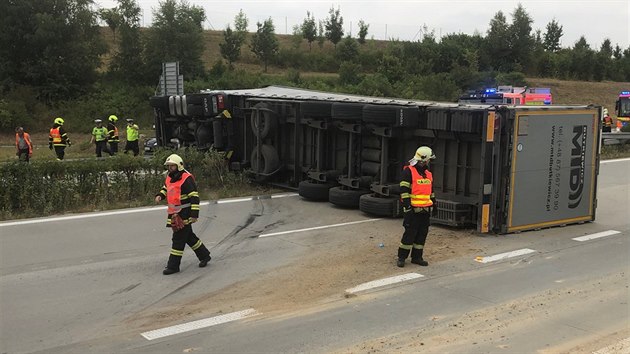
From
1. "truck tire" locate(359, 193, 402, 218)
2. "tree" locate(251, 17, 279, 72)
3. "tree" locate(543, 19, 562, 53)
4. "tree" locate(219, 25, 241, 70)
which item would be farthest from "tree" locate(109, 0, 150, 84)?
"tree" locate(543, 19, 562, 53)

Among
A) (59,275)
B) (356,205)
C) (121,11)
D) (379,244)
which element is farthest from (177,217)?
(121,11)

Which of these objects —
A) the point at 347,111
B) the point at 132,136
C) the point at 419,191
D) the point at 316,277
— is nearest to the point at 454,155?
the point at 347,111

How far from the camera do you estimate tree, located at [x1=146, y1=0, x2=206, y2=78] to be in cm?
3962

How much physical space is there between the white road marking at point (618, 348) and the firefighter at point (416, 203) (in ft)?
9.42

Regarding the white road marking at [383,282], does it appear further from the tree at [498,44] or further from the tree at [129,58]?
the tree at [498,44]

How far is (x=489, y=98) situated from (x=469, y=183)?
17.0 metres

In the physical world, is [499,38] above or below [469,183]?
above

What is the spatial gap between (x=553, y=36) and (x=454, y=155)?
70.2 metres

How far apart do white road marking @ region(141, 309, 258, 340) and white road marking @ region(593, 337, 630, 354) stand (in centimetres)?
331

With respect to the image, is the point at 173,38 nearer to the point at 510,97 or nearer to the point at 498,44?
the point at 510,97

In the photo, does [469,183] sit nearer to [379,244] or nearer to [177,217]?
[379,244]

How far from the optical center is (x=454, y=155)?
34.7ft

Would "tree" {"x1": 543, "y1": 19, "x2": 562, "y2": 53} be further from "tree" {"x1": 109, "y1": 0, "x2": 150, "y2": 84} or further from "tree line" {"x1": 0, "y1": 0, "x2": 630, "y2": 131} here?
"tree" {"x1": 109, "y1": 0, "x2": 150, "y2": 84}

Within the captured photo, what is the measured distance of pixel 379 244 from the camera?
361 inches
